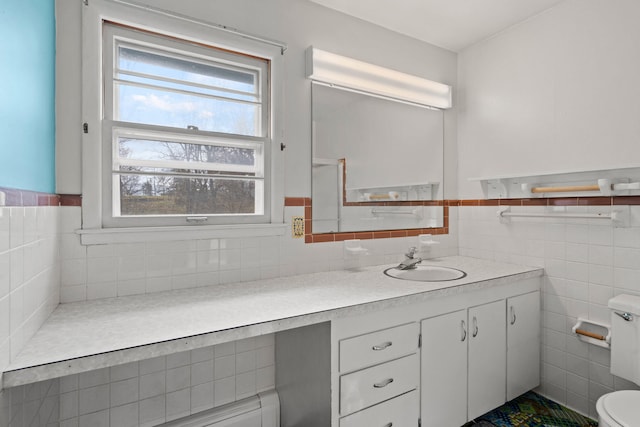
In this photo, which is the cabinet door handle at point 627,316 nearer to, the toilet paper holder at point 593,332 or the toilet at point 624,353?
the toilet at point 624,353

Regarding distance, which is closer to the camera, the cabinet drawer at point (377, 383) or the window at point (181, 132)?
the cabinet drawer at point (377, 383)

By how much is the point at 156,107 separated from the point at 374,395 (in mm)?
1711

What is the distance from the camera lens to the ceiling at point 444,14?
209cm

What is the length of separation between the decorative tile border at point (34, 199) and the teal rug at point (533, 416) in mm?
2352

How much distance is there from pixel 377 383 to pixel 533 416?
1.19m

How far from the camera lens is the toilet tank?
1.67 meters

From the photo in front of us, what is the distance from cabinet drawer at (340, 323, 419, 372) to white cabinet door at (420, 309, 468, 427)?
101 mm

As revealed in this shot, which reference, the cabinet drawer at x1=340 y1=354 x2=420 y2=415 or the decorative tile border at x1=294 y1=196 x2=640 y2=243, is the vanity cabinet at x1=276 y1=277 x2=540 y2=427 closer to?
the cabinet drawer at x1=340 y1=354 x2=420 y2=415

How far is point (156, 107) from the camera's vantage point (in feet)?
5.45

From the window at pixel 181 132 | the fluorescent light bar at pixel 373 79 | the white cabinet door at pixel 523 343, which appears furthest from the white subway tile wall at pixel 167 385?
the fluorescent light bar at pixel 373 79

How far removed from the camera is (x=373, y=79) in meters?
2.27

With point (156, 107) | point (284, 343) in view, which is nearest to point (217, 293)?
point (284, 343)

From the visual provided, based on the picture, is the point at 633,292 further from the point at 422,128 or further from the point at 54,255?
the point at 54,255

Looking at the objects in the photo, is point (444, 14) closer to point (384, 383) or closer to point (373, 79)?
point (373, 79)
